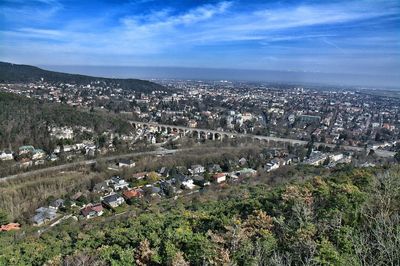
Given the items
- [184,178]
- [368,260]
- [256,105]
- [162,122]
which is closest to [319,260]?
[368,260]

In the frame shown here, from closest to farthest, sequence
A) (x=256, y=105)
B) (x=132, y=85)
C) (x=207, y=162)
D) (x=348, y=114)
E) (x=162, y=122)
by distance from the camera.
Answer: (x=207, y=162) < (x=162, y=122) < (x=348, y=114) < (x=256, y=105) < (x=132, y=85)

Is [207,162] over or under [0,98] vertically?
under

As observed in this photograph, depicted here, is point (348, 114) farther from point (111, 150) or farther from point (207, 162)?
point (111, 150)

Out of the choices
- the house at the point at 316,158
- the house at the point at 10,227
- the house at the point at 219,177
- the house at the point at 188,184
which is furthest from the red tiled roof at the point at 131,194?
the house at the point at 316,158

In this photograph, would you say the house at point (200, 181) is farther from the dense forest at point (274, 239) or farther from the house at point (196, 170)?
the dense forest at point (274, 239)

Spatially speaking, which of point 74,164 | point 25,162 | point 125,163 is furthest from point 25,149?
point 125,163

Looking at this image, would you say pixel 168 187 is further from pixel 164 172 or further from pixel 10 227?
pixel 10 227
